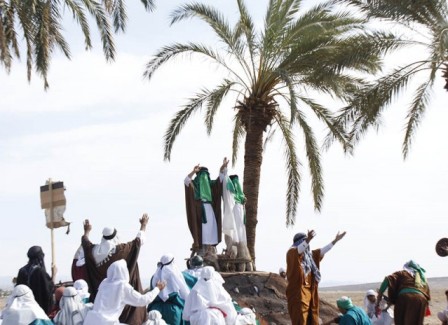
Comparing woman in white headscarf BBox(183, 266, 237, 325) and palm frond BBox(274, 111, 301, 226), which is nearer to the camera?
woman in white headscarf BBox(183, 266, 237, 325)

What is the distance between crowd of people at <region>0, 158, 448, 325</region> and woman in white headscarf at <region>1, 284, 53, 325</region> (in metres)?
0.01

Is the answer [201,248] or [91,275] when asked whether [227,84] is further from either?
[91,275]

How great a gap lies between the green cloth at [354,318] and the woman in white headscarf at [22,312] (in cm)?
374

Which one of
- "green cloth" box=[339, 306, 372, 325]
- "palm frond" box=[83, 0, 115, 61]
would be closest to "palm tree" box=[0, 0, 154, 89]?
"palm frond" box=[83, 0, 115, 61]

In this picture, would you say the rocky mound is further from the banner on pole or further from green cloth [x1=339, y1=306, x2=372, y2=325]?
green cloth [x1=339, y1=306, x2=372, y2=325]

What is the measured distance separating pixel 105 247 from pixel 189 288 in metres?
1.41

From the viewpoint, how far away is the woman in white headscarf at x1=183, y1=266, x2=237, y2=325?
39.8 ft

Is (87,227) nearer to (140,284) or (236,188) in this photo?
(140,284)

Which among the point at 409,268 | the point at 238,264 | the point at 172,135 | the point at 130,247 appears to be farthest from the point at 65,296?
the point at 172,135

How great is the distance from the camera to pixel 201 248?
17.9m

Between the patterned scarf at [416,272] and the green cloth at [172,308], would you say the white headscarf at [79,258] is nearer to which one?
the green cloth at [172,308]

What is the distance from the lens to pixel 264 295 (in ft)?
57.0

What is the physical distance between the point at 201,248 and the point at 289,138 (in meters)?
5.17

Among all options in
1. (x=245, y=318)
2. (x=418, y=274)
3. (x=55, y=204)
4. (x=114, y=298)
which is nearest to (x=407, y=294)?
(x=418, y=274)
